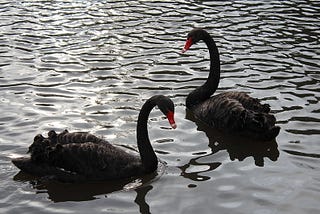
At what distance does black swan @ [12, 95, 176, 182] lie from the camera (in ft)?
21.0

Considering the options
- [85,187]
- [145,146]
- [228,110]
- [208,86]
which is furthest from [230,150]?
[85,187]

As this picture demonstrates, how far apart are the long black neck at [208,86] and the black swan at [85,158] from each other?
2.17 m

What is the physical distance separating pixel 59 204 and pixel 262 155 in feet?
8.82

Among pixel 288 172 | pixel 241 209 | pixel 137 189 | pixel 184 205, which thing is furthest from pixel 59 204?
pixel 288 172

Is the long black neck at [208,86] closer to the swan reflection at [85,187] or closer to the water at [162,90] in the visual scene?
the water at [162,90]

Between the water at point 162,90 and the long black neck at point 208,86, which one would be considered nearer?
the water at point 162,90

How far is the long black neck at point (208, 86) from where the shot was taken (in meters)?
8.84

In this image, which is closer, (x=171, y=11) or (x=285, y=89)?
(x=285, y=89)

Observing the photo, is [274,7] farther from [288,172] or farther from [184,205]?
[184,205]

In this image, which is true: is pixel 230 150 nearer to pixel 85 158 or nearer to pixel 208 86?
pixel 208 86

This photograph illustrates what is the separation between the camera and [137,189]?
259 inches

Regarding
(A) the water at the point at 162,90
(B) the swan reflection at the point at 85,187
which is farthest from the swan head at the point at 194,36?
(B) the swan reflection at the point at 85,187

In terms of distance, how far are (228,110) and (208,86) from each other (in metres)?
1.06

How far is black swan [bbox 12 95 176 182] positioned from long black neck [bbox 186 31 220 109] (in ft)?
7.13
